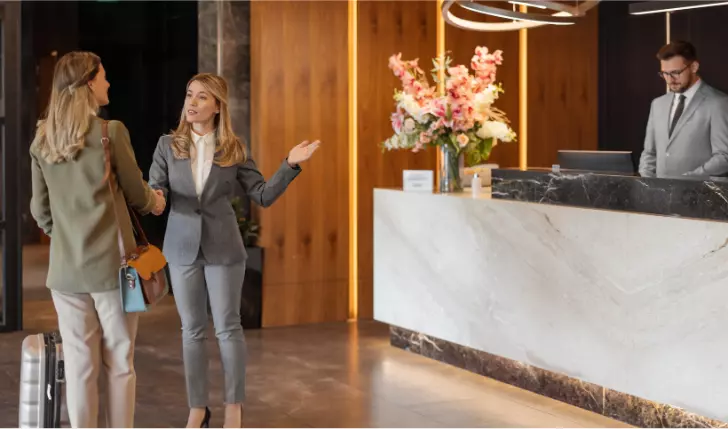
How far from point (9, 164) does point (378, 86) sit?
8.87ft

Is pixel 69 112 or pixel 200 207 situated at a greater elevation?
pixel 69 112

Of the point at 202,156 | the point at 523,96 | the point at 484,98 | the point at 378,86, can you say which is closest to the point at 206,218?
the point at 202,156

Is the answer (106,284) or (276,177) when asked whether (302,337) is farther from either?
(106,284)

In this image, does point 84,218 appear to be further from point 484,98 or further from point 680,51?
point 680,51

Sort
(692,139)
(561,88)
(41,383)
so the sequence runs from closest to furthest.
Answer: (41,383)
(692,139)
(561,88)

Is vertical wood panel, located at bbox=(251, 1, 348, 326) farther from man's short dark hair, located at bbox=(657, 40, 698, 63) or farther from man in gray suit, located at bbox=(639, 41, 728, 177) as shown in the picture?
man's short dark hair, located at bbox=(657, 40, 698, 63)

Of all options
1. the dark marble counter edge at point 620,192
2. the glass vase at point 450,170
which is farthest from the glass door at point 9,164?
the dark marble counter edge at point 620,192

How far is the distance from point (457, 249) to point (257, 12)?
2.54 metres

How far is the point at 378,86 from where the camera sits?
8.18 m

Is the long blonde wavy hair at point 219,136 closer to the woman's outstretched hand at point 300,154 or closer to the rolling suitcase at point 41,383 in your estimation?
the woman's outstretched hand at point 300,154

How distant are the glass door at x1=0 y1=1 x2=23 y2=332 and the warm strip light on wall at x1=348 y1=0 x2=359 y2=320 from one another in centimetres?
236

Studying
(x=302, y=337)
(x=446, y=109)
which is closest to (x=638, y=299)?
(x=446, y=109)

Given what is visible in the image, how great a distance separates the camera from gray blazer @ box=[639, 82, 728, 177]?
610cm

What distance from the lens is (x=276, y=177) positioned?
15.7 ft
